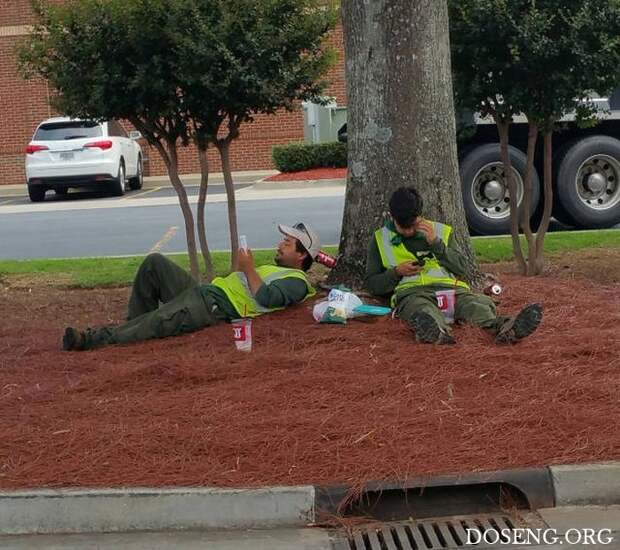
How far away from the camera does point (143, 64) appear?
8.48 m

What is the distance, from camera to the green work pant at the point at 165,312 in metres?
7.14

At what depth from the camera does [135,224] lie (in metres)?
15.9

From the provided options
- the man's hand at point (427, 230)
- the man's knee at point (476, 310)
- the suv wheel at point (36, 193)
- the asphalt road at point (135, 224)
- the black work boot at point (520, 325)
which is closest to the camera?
the black work boot at point (520, 325)

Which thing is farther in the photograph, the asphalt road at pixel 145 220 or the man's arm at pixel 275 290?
the asphalt road at pixel 145 220

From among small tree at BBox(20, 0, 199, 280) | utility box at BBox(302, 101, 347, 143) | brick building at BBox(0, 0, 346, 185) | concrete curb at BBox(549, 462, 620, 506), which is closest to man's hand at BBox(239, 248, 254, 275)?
small tree at BBox(20, 0, 199, 280)

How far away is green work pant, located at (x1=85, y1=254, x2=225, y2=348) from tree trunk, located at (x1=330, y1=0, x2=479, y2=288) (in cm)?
119

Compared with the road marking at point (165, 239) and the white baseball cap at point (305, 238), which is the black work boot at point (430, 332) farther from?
the road marking at point (165, 239)

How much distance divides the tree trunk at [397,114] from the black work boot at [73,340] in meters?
1.95

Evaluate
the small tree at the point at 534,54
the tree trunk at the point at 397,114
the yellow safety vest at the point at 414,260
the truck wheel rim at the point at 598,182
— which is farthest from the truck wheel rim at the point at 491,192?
the yellow safety vest at the point at 414,260

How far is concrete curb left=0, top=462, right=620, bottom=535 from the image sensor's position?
4.65 m

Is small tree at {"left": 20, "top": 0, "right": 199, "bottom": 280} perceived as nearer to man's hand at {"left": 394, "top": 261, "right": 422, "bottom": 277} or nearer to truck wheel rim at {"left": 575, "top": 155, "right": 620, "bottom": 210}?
man's hand at {"left": 394, "top": 261, "right": 422, "bottom": 277}

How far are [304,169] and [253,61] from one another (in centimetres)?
1490

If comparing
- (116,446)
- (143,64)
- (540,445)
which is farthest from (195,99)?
(540,445)
